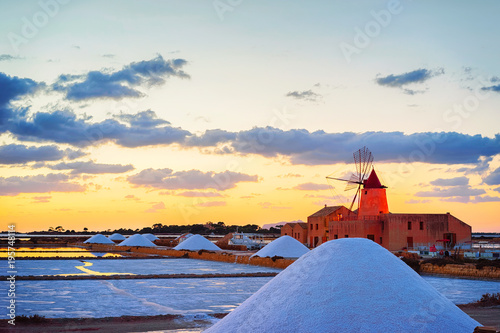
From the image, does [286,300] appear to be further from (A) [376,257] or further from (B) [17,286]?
(B) [17,286]

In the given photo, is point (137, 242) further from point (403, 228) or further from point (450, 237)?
point (450, 237)

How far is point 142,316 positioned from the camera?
29.2ft

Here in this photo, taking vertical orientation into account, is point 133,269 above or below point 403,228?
below

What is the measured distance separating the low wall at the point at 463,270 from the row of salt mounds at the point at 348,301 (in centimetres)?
1312

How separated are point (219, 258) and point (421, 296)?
2348 cm

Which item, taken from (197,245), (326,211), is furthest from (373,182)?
(197,245)

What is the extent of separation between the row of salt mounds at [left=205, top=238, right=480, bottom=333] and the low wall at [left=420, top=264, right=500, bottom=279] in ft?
43.0

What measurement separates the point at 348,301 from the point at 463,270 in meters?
14.7

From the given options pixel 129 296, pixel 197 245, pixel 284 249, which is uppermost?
pixel 284 249

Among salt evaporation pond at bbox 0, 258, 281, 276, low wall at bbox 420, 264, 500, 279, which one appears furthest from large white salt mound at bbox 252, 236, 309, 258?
low wall at bbox 420, 264, 500, 279

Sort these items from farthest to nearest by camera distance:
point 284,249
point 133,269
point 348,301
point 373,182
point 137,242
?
1. point 137,242
2. point 373,182
3. point 284,249
4. point 133,269
5. point 348,301

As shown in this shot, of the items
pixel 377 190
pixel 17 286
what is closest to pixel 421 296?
pixel 17 286

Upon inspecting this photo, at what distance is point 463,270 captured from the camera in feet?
59.8

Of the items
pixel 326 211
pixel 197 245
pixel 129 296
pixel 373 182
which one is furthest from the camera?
pixel 326 211
